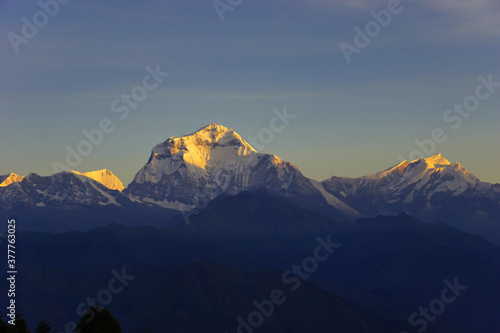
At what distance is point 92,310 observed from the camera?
146 m

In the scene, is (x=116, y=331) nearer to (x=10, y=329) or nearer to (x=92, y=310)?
(x=92, y=310)

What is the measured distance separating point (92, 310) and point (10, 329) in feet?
45.0

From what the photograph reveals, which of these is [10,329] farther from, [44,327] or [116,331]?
[116,331]

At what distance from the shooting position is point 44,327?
500 ft

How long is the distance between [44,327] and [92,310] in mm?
11890

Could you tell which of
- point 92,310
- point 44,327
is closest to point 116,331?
point 92,310

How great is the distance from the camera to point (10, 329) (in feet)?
481

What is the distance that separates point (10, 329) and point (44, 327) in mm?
7229

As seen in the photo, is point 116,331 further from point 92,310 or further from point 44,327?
point 44,327

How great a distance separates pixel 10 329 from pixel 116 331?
17.7 m

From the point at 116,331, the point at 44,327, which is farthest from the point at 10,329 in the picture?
the point at 116,331

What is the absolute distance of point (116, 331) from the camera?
143625 millimetres
